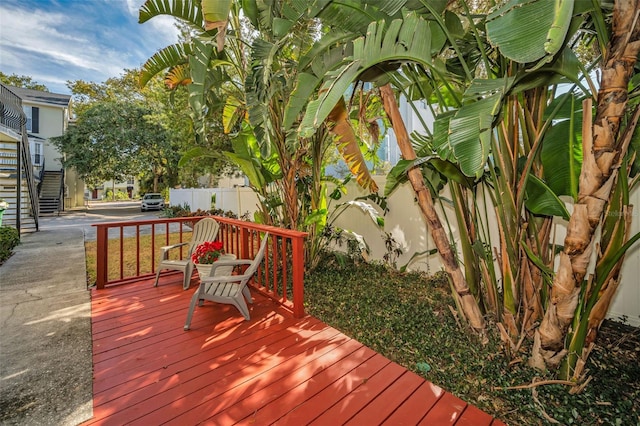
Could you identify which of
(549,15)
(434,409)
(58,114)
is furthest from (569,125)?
(58,114)

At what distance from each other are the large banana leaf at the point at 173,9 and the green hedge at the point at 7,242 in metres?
5.90

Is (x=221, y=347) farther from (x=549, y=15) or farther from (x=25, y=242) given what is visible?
(x=25, y=242)

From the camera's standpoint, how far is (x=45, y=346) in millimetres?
2713

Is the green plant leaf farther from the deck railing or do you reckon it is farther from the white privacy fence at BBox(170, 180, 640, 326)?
the deck railing

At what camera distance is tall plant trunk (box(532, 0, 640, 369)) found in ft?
5.14

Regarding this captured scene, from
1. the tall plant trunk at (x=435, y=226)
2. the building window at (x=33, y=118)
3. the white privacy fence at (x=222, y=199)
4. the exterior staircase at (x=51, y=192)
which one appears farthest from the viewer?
the building window at (x=33, y=118)

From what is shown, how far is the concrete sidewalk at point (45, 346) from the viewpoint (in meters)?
1.95

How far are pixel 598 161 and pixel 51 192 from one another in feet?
80.1

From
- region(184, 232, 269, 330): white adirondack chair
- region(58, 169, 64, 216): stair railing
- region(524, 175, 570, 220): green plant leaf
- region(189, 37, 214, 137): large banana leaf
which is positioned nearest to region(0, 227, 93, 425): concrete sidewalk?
region(184, 232, 269, 330): white adirondack chair

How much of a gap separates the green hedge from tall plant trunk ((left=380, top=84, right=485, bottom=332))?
8.00 m

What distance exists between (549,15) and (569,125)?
3.91 feet

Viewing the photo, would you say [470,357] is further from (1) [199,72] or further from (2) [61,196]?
(2) [61,196]

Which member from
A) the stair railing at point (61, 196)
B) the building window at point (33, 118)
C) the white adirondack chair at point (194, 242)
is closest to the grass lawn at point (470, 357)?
the white adirondack chair at point (194, 242)

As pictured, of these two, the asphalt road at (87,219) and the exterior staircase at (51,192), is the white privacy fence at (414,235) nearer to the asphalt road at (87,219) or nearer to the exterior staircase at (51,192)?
the asphalt road at (87,219)
